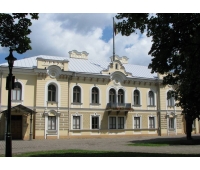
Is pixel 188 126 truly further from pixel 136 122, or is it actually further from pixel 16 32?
pixel 16 32

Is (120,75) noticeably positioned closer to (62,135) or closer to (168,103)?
(168,103)

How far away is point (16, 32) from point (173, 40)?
6346 millimetres

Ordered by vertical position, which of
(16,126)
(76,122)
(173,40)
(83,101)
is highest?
(173,40)

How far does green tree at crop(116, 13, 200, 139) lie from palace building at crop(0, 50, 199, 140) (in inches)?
677

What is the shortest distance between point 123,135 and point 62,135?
7.18 metres

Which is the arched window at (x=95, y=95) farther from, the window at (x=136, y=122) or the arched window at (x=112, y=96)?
the window at (x=136, y=122)

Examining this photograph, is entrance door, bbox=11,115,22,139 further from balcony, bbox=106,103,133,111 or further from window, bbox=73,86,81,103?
balcony, bbox=106,103,133,111

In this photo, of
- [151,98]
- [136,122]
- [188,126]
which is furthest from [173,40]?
[151,98]

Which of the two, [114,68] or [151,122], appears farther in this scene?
[151,122]

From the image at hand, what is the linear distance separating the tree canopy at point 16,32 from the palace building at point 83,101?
16.2m

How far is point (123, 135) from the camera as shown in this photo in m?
31.6

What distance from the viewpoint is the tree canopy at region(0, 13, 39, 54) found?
1040 centimetres

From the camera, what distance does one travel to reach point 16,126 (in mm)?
27000

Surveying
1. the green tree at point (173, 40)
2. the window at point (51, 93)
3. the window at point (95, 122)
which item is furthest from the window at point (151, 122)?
the green tree at point (173, 40)
